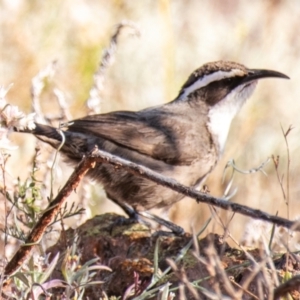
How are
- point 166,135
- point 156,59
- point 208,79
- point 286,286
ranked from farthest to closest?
point 156,59 < point 208,79 < point 166,135 < point 286,286

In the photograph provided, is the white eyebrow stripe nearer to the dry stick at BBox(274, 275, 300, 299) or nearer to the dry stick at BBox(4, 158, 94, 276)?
the dry stick at BBox(4, 158, 94, 276)

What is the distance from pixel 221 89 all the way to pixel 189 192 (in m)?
3.86

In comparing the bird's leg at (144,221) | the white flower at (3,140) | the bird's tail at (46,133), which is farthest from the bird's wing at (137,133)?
the white flower at (3,140)

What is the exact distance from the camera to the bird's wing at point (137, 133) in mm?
5926

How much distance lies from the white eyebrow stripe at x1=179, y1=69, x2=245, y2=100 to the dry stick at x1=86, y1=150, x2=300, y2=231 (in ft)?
12.0

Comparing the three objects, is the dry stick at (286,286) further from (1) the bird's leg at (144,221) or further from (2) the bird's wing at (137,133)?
(2) the bird's wing at (137,133)

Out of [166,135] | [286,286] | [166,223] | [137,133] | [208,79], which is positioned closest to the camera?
[286,286]

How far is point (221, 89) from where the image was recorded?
22.2 feet

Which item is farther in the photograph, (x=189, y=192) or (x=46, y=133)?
(x=46, y=133)

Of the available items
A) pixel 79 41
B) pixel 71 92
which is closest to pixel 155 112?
pixel 71 92

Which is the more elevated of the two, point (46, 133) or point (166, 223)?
point (46, 133)

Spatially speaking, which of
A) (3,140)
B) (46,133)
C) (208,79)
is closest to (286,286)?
(3,140)

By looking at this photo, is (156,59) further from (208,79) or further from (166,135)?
(166,135)

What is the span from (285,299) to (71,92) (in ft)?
20.1
